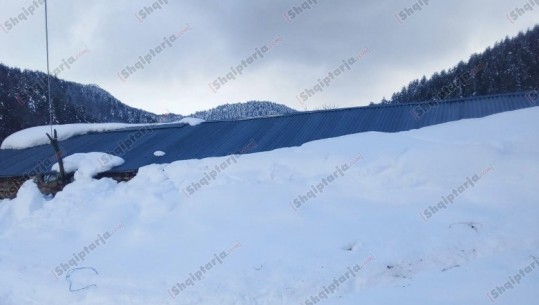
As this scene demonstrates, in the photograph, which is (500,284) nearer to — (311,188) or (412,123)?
(311,188)

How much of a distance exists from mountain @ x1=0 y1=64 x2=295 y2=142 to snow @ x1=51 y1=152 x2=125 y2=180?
16.4 m

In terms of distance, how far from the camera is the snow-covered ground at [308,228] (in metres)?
5.28

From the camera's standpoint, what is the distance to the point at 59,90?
181 feet

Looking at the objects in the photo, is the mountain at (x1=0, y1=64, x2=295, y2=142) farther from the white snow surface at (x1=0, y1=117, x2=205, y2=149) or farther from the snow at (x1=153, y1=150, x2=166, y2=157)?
the snow at (x1=153, y1=150, x2=166, y2=157)

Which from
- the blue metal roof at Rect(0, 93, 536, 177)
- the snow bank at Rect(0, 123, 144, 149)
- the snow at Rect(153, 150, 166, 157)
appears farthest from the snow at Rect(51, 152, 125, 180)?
the snow bank at Rect(0, 123, 144, 149)

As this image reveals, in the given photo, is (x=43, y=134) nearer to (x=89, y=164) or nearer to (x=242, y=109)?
(x=89, y=164)

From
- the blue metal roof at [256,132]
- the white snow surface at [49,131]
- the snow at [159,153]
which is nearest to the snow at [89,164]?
the blue metal roof at [256,132]

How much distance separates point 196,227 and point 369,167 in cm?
398

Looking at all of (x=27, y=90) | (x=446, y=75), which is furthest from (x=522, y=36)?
(x=27, y=90)

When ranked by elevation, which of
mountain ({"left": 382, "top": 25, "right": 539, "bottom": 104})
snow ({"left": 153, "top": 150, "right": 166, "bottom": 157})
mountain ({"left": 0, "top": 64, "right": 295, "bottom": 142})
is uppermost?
mountain ({"left": 0, "top": 64, "right": 295, "bottom": 142})

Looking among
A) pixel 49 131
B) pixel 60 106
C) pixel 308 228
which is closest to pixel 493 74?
pixel 308 228

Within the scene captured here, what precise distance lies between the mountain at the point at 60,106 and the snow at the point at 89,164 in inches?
647

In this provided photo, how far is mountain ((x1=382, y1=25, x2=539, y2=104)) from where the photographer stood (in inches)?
1580

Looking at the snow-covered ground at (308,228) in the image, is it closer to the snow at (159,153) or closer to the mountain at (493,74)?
the snow at (159,153)
